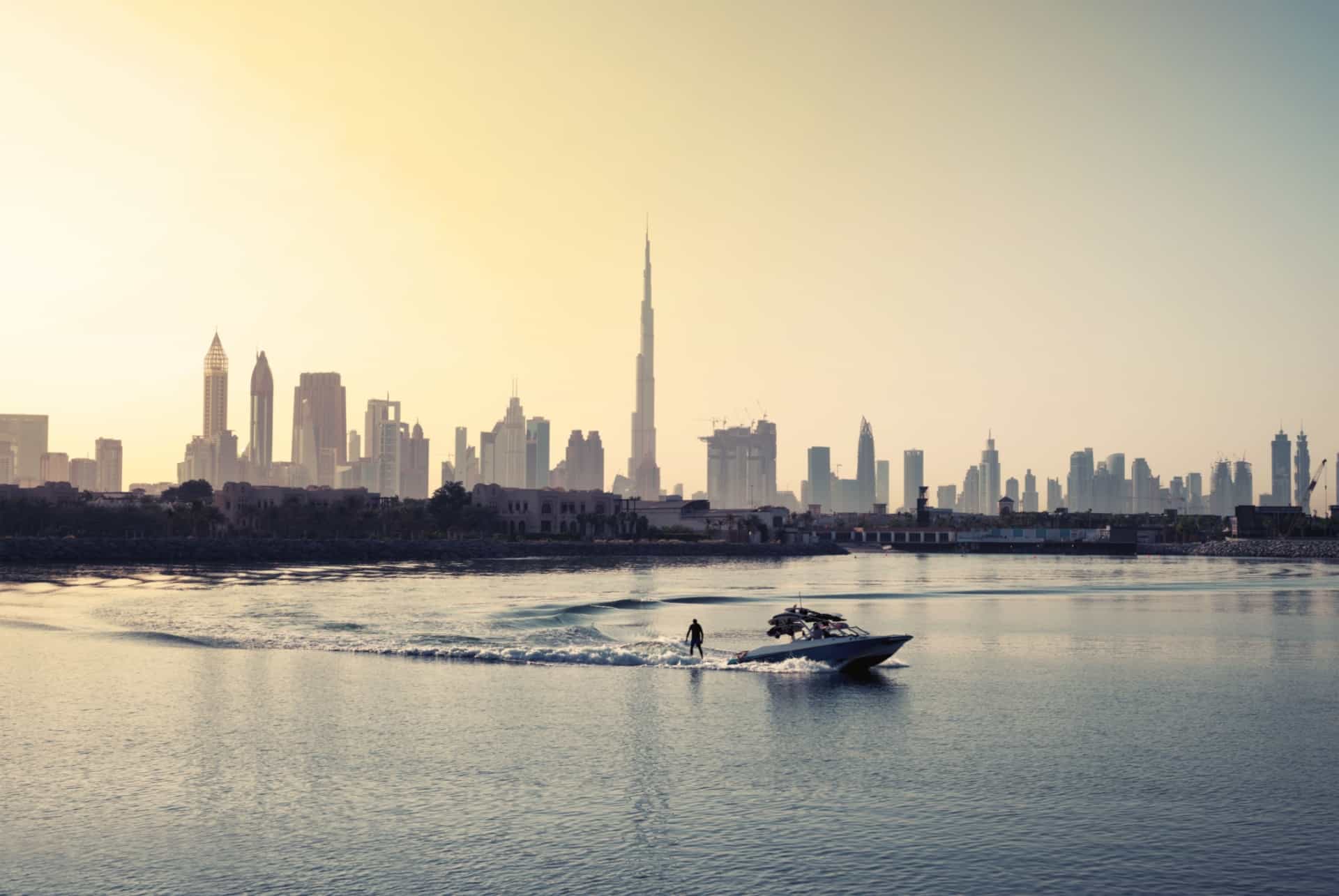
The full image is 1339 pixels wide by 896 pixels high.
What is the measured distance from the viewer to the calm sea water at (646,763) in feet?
87.2

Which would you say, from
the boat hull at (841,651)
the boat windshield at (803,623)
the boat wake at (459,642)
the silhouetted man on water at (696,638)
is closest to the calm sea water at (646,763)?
the boat wake at (459,642)

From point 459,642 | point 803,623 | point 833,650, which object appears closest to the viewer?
point 833,650

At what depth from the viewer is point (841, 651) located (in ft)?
192

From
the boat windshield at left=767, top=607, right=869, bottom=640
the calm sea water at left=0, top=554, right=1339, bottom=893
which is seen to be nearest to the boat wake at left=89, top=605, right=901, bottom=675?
the calm sea water at left=0, top=554, right=1339, bottom=893

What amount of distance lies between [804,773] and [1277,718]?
72.3 ft

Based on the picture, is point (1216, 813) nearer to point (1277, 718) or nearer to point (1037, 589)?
point (1277, 718)

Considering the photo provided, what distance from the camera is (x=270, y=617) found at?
3342 inches

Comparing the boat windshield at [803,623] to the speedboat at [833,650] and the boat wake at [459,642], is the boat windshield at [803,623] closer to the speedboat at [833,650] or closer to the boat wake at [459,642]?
the speedboat at [833,650]

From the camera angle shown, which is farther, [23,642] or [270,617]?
[270,617]

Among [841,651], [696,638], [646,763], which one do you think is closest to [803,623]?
[696,638]

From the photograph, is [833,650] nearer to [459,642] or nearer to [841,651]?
[841,651]

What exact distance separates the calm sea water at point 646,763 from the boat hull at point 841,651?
0.96 m

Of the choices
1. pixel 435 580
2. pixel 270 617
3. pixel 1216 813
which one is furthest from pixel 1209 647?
pixel 435 580

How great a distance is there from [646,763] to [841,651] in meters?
23.4
